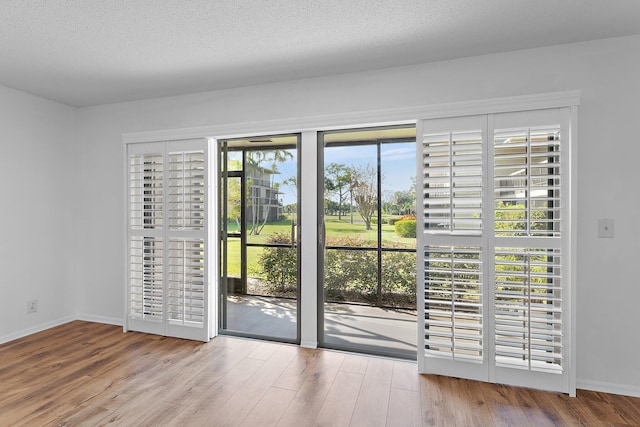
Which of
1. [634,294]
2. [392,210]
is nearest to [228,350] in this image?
[392,210]

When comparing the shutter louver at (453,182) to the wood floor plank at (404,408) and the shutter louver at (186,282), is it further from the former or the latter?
the shutter louver at (186,282)

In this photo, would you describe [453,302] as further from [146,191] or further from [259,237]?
[146,191]

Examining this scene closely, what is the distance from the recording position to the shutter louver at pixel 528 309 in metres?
2.46

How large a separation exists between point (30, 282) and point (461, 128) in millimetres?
4457

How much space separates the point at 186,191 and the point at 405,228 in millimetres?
2202

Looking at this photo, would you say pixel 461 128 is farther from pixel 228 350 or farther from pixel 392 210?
pixel 228 350

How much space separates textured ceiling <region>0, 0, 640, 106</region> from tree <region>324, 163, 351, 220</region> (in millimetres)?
855

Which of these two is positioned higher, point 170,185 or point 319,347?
point 170,185

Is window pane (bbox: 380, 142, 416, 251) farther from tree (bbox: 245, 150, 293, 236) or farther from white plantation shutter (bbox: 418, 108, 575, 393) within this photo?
tree (bbox: 245, 150, 293, 236)

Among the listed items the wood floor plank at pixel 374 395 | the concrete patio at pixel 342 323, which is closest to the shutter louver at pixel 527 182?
the concrete patio at pixel 342 323

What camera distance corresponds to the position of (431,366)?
2717 mm

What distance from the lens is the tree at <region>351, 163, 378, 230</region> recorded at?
10.5 feet

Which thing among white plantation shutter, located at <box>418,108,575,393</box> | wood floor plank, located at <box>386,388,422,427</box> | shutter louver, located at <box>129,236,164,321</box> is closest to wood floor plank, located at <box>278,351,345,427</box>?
wood floor plank, located at <box>386,388,422,427</box>

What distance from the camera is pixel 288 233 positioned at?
3359 mm
